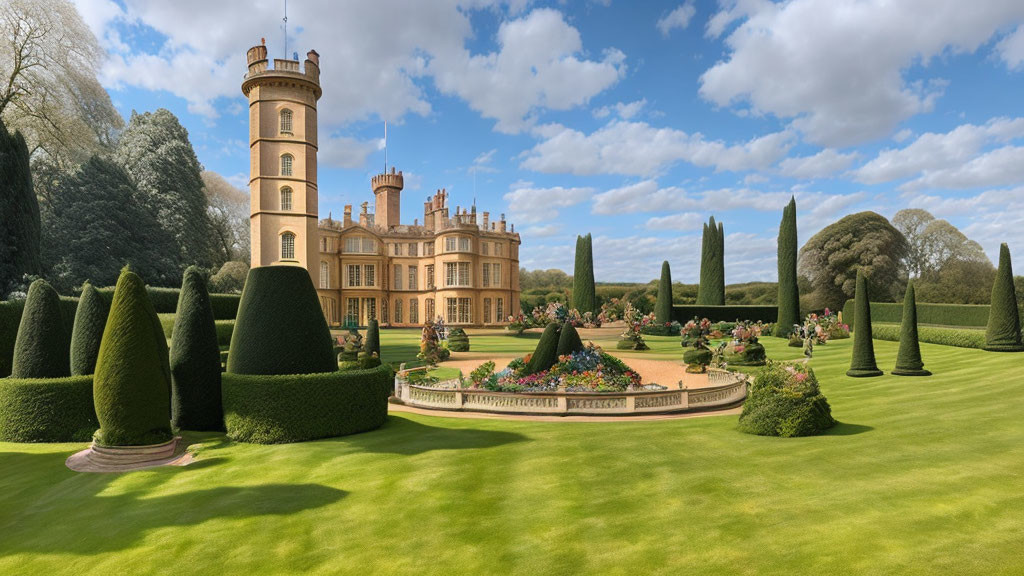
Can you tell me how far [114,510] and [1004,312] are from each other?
100.0 ft

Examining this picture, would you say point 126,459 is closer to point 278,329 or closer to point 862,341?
point 278,329

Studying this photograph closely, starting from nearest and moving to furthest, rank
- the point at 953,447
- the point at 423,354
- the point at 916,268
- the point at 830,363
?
1. the point at 953,447
2. the point at 830,363
3. the point at 423,354
4. the point at 916,268

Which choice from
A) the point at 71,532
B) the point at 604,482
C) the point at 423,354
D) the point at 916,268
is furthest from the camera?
the point at 916,268

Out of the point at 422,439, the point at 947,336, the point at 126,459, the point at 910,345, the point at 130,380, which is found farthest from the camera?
the point at 947,336

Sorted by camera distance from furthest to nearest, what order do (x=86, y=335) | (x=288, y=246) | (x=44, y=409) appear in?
(x=288, y=246)
(x=86, y=335)
(x=44, y=409)

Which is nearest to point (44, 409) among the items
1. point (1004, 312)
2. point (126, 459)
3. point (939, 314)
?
point (126, 459)

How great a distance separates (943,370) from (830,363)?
5023 millimetres

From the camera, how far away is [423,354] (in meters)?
27.8

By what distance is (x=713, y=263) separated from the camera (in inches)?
2031

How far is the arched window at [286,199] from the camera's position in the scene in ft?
132

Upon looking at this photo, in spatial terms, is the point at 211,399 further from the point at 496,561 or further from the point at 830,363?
the point at 830,363

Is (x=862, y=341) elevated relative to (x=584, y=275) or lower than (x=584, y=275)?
lower

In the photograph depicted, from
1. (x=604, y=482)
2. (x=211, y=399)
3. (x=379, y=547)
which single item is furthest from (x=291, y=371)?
(x=604, y=482)

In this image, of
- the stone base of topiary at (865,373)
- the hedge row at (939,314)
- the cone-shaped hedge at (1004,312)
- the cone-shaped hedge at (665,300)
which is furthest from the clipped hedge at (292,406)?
the hedge row at (939,314)
